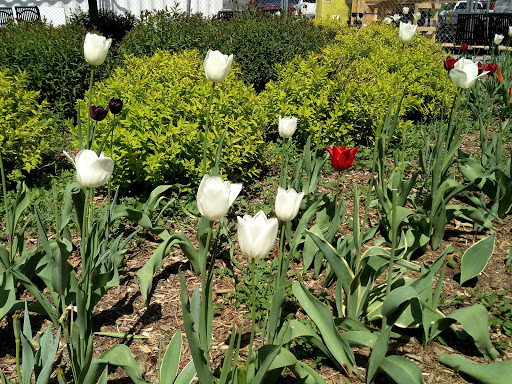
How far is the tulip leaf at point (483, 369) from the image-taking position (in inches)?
72.8

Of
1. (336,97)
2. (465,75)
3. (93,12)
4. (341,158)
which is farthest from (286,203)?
(93,12)

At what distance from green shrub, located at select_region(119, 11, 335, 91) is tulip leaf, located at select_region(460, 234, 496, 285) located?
4.94 metres

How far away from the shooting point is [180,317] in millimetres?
2506

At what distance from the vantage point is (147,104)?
3752 mm

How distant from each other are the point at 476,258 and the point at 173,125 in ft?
7.24

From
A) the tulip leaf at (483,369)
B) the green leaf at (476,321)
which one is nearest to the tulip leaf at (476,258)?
the green leaf at (476,321)

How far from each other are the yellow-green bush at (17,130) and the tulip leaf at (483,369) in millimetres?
3182

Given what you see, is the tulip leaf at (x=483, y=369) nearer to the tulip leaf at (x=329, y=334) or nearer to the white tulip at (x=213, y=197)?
the tulip leaf at (x=329, y=334)

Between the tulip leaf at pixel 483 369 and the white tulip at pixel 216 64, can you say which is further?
the white tulip at pixel 216 64

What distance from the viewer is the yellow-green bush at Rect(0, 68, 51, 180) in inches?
148

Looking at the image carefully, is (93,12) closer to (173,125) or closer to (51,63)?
(51,63)

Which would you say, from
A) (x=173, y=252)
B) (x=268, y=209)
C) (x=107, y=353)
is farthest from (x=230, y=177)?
(x=107, y=353)

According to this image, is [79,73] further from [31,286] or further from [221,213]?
[221,213]

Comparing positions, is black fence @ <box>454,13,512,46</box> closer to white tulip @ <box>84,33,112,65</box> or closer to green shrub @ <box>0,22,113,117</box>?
green shrub @ <box>0,22,113,117</box>
